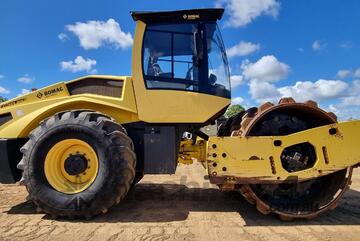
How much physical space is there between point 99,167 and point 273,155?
8.28 ft

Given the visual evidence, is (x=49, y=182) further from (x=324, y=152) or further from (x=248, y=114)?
(x=324, y=152)

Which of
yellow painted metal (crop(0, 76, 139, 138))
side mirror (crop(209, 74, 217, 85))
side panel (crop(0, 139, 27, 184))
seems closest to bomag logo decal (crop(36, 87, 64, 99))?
yellow painted metal (crop(0, 76, 139, 138))

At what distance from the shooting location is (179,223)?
520 cm

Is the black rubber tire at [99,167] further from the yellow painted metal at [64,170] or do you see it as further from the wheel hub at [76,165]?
the wheel hub at [76,165]

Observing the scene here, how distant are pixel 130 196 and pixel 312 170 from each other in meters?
3.39

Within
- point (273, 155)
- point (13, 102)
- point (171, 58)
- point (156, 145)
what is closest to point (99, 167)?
point (156, 145)

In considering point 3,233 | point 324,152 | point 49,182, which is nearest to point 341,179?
point 324,152

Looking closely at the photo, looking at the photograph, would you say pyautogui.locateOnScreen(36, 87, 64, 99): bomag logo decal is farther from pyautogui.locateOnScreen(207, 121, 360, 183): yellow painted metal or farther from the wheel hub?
pyautogui.locateOnScreen(207, 121, 360, 183): yellow painted metal

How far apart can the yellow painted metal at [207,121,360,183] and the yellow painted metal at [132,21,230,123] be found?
0.65 meters

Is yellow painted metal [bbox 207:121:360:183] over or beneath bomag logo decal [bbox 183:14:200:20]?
beneath

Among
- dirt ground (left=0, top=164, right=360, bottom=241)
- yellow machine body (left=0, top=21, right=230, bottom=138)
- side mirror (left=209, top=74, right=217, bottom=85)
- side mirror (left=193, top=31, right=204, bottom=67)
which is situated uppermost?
side mirror (left=193, top=31, right=204, bottom=67)

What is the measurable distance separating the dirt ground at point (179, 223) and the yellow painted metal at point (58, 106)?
1.36 metres

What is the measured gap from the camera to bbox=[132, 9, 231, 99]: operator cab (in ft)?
19.2

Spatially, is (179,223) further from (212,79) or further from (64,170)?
(212,79)
